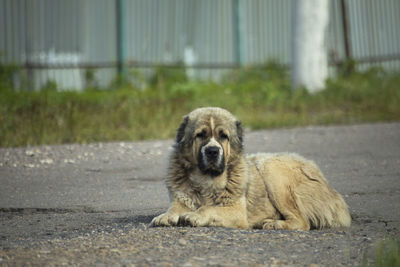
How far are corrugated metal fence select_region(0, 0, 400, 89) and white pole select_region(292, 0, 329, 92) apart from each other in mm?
1129

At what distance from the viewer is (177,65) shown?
1717cm

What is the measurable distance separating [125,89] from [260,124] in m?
3.94

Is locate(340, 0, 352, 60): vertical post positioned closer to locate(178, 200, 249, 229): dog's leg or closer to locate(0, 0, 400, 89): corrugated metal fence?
locate(0, 0, 400, 89): corrugated metal fence

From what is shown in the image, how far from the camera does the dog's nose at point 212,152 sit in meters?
5.67

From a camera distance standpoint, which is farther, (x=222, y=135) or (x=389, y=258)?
(x=222, y=135)

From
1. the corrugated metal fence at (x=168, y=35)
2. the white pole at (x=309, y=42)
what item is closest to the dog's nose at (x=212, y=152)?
the corrugated metal fence at (x=168, y=35)

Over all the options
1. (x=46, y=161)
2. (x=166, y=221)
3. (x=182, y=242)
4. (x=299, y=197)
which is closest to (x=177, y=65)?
(x=46, y=161)

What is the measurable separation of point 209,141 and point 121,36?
1092 cm

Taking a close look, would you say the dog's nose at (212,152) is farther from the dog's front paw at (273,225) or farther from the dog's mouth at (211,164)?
the dog's front paw at (273,225)

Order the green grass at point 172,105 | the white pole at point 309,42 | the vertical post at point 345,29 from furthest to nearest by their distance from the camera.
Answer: the vertical post at point 345,29
the white pole at point 309,42
the green grass at point 172,105

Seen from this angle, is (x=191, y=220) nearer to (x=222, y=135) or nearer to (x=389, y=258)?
(x=222, y=135)

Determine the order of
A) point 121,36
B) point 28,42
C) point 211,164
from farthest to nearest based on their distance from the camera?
1. point 121,36
2. point 28,42
3. point 211,164

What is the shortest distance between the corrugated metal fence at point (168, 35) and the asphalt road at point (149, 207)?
567 cm

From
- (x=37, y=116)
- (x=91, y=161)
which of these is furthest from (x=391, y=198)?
(x=37, y=116)
